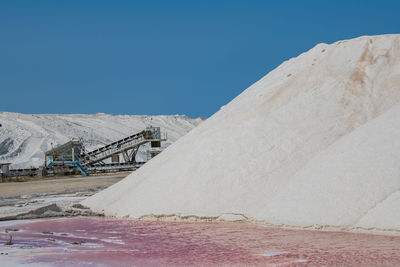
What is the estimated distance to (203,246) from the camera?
7914 mm

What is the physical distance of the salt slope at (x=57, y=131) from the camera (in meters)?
52.8

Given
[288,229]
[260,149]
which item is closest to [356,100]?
[260,149]

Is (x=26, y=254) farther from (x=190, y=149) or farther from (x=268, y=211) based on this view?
(x=190, y=149)

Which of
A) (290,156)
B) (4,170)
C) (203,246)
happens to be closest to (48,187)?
(4,170)

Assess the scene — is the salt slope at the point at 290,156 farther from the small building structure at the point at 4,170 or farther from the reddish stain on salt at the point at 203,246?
A: the small building structure at the point at 4,170

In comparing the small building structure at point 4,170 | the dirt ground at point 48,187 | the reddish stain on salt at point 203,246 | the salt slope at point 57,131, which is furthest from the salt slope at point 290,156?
the salt slope at point 57,131

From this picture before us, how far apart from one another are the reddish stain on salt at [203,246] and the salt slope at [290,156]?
61 cm

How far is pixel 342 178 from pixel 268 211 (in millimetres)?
1471

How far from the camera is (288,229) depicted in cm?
888

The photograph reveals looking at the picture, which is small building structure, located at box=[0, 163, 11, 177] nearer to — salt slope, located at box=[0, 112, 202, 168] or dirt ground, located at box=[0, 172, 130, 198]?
dirt ground, located at box=[0, 172, 130, 198]

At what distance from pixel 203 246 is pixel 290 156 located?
3813mm

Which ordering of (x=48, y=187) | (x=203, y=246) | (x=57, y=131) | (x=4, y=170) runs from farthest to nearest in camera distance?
(x=57, y=131) → (x=4, y=170) → (x=48, y=187) → (x=203, y=246)

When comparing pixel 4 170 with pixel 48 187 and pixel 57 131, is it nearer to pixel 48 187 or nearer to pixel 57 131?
pixel 48 187

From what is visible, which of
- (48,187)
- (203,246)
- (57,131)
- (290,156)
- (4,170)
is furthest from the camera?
(57,131)
